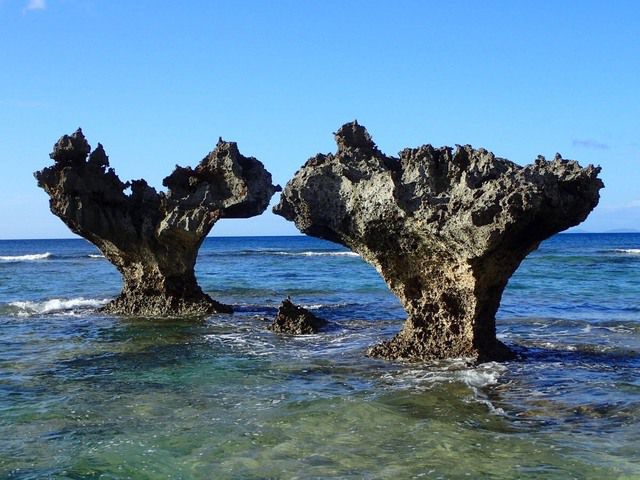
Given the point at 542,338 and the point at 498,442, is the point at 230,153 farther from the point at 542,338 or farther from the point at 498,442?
the point at 498,442

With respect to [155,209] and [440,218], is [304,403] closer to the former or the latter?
[440,218]

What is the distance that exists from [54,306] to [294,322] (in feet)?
29.1

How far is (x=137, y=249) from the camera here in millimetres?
17719

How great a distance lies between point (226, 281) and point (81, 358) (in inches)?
726

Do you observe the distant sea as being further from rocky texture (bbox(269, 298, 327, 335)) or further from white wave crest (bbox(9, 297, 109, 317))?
white wave crest (bbox(9, 297, 109, 317))

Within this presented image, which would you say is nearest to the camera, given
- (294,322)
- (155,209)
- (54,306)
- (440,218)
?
(440,218)

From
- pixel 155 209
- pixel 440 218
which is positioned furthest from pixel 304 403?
pixel 155 209

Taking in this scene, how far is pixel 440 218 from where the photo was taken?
33.7 feet

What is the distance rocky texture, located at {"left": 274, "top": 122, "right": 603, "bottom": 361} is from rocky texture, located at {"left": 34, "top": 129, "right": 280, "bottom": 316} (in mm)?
5148

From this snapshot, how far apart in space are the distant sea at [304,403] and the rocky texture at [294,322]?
1.27 ft

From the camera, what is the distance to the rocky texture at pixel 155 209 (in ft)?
55.5

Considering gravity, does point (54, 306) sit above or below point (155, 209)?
below

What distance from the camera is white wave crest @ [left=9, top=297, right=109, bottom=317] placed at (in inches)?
759

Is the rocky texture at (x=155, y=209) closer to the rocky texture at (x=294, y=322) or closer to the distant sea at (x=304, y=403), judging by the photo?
the distant sea at (x=304, y=403)
